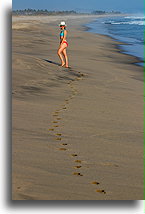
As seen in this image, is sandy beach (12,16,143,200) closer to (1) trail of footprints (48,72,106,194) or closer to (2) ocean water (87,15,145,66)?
(1) trail of footprints (48,72,106,194)

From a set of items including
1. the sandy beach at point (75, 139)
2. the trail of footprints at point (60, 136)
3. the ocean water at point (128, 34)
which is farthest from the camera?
the ocean water at point (128, 34)

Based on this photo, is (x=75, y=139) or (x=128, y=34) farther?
(x=128, y=34)

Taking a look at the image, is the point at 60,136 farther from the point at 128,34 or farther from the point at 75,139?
the point at 128,34

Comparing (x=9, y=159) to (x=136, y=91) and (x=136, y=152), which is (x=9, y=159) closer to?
(x=136, y=152)

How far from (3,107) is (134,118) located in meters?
3.55

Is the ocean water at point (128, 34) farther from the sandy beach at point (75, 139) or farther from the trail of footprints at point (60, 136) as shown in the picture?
the trail of footprints at point (60, 136)

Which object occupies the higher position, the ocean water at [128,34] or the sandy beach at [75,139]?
the ocean water at [128,34]

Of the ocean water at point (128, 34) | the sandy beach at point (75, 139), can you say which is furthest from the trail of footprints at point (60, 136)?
the ocean water at point (128, 34)

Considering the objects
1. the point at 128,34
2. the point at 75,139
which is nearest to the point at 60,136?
the point at 75,139

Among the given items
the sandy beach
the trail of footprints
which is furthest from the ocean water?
the trail of footprints

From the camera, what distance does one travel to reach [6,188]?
3.23 meters

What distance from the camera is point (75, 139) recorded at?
5.23 meters

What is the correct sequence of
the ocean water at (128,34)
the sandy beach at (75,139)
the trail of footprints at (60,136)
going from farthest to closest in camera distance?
the ocean water at (128,34), the trail of footprints at (60,136), the sandy beach at (75,139)

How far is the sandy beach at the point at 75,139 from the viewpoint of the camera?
3.75m
